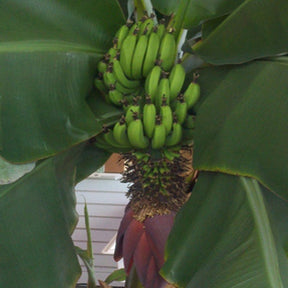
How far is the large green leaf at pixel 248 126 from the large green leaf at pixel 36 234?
209 millimetres

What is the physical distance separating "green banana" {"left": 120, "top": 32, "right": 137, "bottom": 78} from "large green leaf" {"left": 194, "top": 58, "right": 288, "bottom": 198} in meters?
0.12

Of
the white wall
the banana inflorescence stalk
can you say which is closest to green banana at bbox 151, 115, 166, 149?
the banana inflorescence stalk

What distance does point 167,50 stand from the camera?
0.60m

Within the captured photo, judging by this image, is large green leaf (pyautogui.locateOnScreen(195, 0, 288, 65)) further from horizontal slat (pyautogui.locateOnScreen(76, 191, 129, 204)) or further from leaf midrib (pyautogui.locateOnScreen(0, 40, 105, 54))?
horizontal slat (pyautogui.locateOnScreen(76, 191, 129, 204))

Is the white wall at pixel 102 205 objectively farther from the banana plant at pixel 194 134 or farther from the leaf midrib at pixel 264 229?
the leaf midrib at pixel 264 229

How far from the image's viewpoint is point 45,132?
55 cm

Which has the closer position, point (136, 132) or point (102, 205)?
point (136, 132)

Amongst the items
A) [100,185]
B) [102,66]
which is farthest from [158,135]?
[100,185]

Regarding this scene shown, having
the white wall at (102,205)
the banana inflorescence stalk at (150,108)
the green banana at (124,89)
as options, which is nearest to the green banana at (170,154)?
the banana inflorescence stalk at (150,108)

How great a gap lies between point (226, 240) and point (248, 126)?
0.45 ft

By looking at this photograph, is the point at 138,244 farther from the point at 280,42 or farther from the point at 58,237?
the point at 280,42

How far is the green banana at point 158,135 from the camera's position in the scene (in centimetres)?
58

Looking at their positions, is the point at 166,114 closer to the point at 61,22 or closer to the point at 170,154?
the point at 170,154

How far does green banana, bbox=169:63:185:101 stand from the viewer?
592mm
